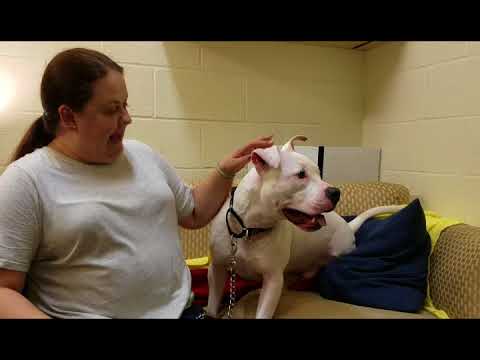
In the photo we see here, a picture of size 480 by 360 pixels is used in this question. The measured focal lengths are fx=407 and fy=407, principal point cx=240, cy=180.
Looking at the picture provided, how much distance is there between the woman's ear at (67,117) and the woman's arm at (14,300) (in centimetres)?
34

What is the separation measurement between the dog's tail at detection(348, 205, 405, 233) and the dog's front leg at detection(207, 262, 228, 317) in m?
0.61

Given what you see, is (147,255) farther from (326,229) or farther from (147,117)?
(147,117)

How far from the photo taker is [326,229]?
1.54 metres

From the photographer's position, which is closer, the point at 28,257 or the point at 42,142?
the point at 28,257

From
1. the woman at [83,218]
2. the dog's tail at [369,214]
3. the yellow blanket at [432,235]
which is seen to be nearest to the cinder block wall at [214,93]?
the yellow blanket at [432,235]

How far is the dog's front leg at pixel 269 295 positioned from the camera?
121cm

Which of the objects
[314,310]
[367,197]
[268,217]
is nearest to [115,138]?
[268,217]

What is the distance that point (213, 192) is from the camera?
1.24 m

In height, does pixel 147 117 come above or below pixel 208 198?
above

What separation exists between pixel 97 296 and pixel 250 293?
2.22 ft

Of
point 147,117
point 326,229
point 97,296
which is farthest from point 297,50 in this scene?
point 97,296

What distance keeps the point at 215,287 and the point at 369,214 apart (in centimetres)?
74

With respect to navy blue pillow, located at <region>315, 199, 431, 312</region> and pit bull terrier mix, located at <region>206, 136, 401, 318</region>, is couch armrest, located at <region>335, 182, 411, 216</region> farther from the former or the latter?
pit bull terrier mix, located at <region>206, 136, 401, 318</region>

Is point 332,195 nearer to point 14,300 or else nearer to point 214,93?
point 14,300
